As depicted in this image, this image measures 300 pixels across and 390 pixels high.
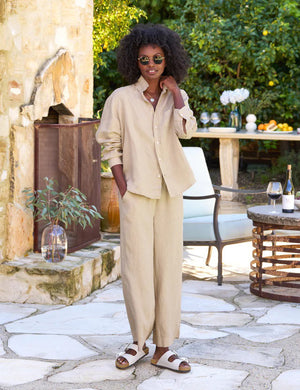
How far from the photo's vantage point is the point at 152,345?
13.8ft

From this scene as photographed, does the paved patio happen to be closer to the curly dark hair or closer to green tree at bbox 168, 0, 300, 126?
the curly dark hair

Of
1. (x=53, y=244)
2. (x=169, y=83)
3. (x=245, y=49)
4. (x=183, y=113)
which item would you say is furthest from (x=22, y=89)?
(x=245, y=49)

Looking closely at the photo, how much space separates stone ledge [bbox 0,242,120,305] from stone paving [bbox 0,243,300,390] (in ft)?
0.24

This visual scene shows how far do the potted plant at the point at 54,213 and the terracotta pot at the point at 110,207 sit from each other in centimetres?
102

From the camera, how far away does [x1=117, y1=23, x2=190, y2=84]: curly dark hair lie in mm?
3678

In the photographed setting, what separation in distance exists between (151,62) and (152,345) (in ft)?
4.86

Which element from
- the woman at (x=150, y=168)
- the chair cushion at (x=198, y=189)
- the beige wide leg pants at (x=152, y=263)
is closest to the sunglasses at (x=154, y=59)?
the woman at (x=150, y=168)

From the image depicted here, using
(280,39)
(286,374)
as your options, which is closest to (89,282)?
(286,374)

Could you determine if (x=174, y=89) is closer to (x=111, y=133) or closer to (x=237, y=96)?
(x=111, y=133)

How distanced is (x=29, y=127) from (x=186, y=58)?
1804 millimetres

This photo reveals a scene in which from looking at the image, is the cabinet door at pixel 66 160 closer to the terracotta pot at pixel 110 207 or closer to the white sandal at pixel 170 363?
the terracotta pot at pixel 110 207

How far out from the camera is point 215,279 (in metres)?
5.98

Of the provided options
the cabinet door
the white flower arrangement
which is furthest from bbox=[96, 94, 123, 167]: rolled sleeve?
the white flower arrangement

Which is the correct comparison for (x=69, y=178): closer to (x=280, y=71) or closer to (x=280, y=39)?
(x=280, y=39)
